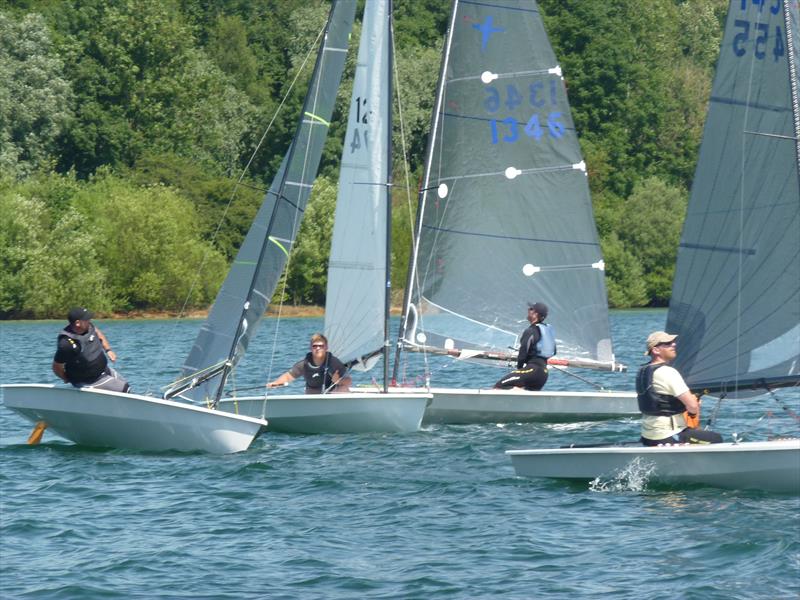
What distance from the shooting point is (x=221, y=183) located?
6494cm

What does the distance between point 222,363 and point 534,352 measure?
4054 mm

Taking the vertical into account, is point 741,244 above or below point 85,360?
above

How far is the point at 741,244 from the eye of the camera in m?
15.1

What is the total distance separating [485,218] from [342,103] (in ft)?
137

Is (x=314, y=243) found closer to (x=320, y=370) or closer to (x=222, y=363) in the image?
(x=320, y=370)

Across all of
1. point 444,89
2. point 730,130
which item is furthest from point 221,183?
point 730,130

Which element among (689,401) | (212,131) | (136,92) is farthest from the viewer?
(212,131)

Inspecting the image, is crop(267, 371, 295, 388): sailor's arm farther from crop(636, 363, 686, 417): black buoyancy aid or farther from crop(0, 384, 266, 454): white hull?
crop(636, 363, 686, 417): black buoyancy aid

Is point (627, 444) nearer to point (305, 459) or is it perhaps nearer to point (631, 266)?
point (305, 459)

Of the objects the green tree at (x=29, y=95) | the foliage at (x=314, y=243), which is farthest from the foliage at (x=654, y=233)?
the green tree at (x=29, y=95)

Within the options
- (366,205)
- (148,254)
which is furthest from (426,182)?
(148,254)

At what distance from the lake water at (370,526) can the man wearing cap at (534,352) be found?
0.95 metres

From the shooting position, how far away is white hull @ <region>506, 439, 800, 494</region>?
1396 cm

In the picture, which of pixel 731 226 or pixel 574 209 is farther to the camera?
pixel 574 209
